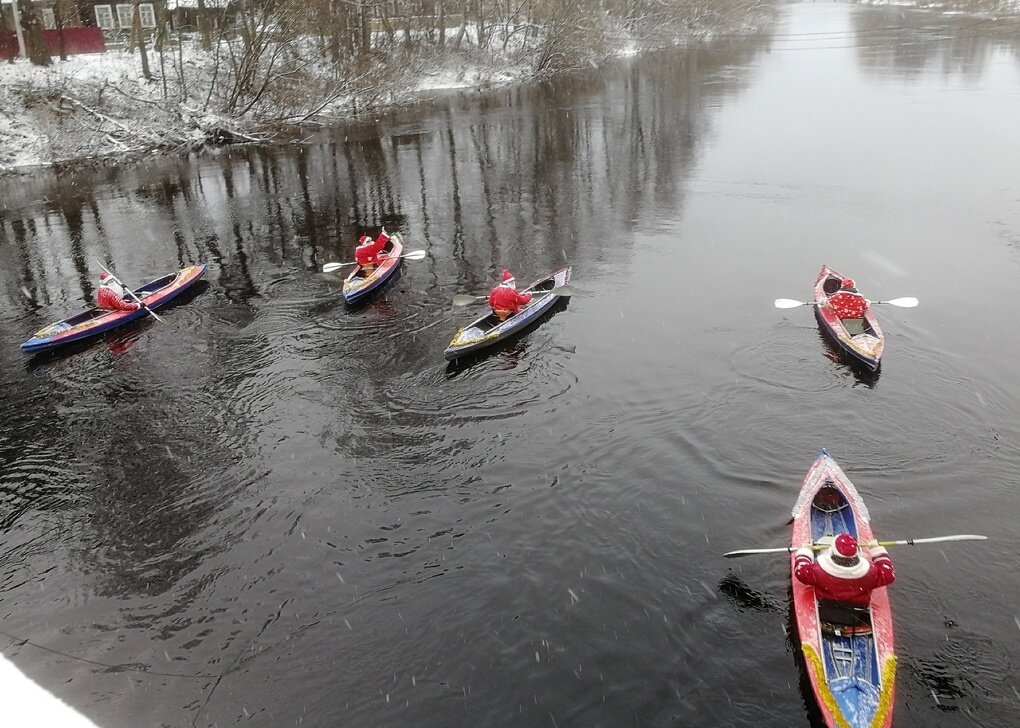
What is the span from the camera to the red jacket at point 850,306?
64.8ft

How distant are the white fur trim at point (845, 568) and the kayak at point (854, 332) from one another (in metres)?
8.57

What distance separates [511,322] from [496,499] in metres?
6.81

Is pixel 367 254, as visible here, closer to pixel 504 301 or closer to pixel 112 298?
pixel 504 301

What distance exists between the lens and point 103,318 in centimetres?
2178

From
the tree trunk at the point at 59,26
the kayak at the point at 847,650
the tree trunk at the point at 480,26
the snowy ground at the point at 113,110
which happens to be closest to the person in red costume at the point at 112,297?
the kayak at the point at 847,650

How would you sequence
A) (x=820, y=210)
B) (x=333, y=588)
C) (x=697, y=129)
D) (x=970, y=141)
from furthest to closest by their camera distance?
1. (x=697, y=129)
2. (x=970, y=141)
3. (x=820, y=210)
4. (x=333, y=588)

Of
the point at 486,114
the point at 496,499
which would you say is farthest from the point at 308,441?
the point at 486,114

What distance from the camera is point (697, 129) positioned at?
1784 inches

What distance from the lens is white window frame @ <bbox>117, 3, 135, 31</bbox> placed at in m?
62.3

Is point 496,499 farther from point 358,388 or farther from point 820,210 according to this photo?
point 820,210

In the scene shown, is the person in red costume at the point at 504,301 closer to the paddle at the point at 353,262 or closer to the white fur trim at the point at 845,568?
the paddle at the point at 353,262

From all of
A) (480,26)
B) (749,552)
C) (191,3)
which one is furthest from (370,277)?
(191,3)

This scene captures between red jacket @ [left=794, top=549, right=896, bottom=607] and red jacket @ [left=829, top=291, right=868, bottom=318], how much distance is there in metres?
10.1

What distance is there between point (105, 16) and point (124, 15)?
5.07ft
